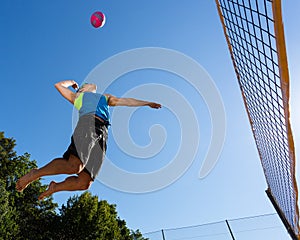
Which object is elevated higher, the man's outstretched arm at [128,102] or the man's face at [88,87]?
the man's face at [88,87]

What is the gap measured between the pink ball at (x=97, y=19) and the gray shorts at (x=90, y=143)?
2782 millimetres

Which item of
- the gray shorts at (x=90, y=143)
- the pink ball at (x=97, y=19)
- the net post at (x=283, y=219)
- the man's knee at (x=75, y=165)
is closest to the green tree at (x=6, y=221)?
the net post at (x=283, y=219)

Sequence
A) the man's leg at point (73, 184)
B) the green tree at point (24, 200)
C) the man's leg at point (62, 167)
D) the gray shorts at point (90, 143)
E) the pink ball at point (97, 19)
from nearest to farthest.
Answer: the man's leg at point (62, 167), the gray shorts at point (90, 143), the man's leg at point (73, 184), the pink ball at point (97, 19), the green tree at point (24, 200)

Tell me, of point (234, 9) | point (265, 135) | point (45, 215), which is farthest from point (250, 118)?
point (45, 215)

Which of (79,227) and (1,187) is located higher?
(1,187)

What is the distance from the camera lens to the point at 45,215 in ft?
84.7

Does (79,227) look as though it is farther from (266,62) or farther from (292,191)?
(266,62)

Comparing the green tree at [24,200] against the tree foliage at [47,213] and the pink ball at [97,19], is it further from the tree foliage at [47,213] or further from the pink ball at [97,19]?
the pink ball at [97,19]

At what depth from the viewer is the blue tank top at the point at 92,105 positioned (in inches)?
165

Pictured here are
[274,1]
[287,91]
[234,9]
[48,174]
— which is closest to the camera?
[274,1]

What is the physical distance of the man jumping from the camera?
12.3 feet

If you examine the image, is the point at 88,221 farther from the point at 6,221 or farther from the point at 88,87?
the point at 88,87

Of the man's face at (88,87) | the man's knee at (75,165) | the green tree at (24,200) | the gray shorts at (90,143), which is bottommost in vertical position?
the man's knee at (75,165)

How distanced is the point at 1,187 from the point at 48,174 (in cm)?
2016
